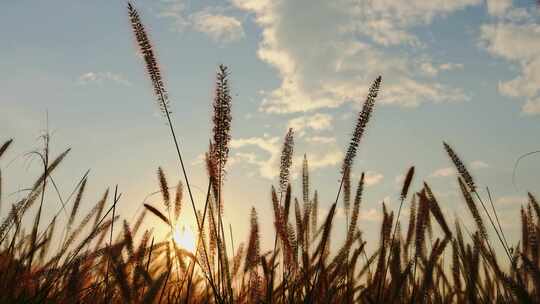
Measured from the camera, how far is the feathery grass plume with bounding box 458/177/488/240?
3.57m

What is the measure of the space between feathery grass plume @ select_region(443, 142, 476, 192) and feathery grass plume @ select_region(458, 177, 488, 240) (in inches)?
2.5

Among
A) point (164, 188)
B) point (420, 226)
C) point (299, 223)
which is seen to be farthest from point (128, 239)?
point (420, 226)

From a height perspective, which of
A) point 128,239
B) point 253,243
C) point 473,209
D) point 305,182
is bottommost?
point 128,239

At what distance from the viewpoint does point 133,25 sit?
104 inches

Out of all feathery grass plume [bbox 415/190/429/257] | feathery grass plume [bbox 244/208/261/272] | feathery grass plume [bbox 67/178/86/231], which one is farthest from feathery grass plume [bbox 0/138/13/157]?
feathery grass plume [bbox 415/190/429/257]

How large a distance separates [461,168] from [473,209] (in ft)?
0.89

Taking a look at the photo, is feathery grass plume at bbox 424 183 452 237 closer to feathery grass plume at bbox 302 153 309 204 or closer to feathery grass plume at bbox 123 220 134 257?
feathery grass plume at bbox 302 153 309 204

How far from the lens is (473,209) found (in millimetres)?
3621

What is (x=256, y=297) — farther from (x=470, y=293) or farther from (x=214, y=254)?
(x=470, y=293)

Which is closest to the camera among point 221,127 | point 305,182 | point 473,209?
point 221,127

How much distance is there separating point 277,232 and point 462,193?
3.94 feet

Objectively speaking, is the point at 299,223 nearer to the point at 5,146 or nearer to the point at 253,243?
the point at 253,243

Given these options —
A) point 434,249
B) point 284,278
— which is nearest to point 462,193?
point 434,249

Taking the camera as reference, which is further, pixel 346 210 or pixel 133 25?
pixel 346 210
